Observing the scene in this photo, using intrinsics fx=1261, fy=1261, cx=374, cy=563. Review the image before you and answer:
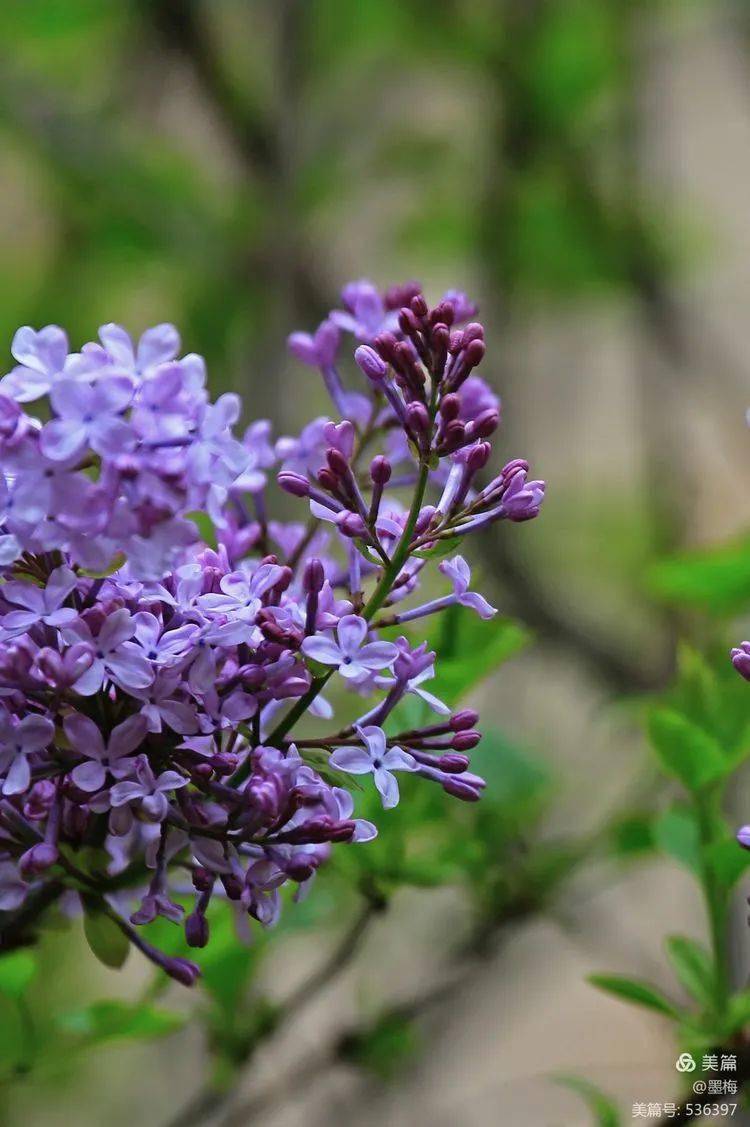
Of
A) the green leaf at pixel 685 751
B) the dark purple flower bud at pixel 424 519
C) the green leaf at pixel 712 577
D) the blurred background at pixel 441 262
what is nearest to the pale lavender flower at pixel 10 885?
the dark purple flower bud at pixel 424 519

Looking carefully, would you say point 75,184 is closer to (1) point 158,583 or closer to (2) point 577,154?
(2) point 577,154

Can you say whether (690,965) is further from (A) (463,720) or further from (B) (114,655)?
(B) (114,655)

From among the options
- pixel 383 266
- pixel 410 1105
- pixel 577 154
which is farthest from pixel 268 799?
pixel 383 266

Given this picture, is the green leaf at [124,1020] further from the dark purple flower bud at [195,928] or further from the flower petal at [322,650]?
the flower petal at [322,650]

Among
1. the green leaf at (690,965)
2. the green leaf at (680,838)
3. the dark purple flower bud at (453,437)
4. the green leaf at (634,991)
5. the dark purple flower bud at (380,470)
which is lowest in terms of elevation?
the green leaf at (690,965)

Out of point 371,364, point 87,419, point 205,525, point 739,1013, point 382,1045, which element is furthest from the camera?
point 382,1045

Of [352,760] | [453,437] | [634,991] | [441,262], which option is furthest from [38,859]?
[441,262]
